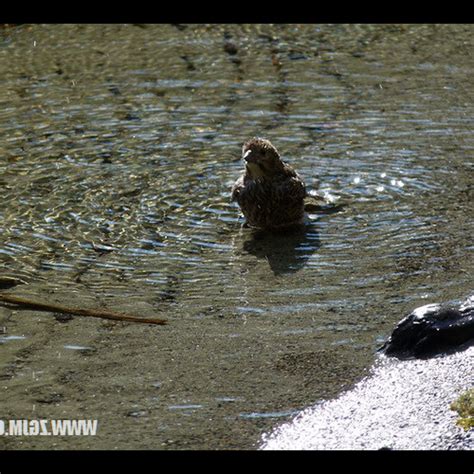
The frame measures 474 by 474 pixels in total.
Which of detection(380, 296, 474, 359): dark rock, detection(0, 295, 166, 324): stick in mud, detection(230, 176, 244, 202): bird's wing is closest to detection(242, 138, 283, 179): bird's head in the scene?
detection(230, 176, 244, 202): bird's wing

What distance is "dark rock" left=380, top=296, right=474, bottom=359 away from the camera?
6.39 m

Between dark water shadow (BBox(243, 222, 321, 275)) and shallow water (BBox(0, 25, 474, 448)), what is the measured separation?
0.02 metres

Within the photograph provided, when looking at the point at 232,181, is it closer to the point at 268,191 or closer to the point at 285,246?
the point at 268,191

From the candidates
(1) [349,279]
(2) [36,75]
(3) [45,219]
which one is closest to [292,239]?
(1) [349,279]

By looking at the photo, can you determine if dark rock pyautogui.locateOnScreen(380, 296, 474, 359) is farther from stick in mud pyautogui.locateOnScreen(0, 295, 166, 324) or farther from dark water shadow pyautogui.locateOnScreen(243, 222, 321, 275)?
dark water shadow pyautogui.locateOnScreen(243, 222, 321, 275)

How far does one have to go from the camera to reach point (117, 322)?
23.7ft

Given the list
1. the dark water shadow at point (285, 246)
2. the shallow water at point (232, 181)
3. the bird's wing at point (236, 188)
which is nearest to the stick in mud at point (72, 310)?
the shallow water at point (232, 181)

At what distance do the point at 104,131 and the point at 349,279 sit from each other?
4.15 meters

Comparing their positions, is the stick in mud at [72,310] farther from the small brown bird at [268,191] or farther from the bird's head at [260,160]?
the bird's head at [260,160]

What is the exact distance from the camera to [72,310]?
291 inches

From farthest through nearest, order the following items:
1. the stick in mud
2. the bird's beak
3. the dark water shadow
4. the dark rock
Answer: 1. the bird's beak
2. the dark water shadow
3. the stick in mud
4. the dark rock

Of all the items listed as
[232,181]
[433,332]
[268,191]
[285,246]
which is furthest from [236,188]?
[433,332]

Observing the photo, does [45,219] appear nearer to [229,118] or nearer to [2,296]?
[2,296]
